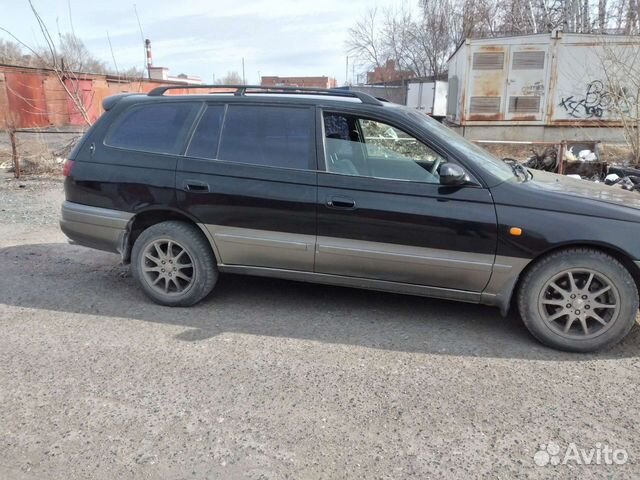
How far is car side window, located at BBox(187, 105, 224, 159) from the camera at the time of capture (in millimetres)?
4070

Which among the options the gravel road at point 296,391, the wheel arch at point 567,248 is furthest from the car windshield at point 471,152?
the gravel road at point 296,391

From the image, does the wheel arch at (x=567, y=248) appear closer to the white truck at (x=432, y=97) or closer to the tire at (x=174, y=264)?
the tire at (x=174, y=264)

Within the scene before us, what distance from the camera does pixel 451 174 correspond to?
3.48 meters

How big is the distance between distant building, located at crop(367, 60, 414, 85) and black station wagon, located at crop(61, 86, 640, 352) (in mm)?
41202

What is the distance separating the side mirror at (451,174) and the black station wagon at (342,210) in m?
0.01

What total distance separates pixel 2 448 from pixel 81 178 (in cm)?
252

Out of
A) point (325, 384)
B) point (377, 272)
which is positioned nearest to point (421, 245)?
point (377, 272)

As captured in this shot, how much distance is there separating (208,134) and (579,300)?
311 centimetres

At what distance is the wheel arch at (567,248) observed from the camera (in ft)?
11.0

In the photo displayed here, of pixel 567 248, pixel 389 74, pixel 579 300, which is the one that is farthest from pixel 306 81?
pixel 579 300

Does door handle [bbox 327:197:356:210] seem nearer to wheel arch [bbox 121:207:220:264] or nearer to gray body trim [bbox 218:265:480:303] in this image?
gray body trim [bbox 218:265:480:303]

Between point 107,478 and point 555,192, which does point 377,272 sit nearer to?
point 555,192

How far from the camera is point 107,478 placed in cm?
229

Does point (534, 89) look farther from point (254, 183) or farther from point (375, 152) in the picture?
point (254, 183)
